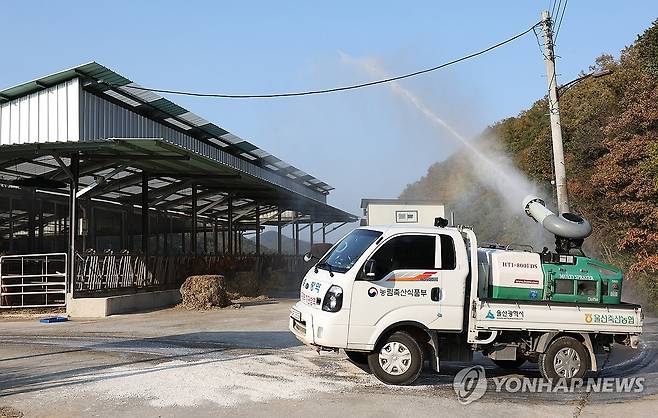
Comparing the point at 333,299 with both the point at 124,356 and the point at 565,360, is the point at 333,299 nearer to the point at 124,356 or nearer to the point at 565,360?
the point at 565,360

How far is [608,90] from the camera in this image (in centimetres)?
3125

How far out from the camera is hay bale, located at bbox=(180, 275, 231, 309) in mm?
19422

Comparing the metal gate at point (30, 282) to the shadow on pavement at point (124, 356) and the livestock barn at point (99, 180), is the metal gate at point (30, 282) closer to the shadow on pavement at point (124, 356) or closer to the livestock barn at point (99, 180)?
the livestock barn at point (99, 180)

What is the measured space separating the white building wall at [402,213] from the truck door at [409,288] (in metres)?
16.1

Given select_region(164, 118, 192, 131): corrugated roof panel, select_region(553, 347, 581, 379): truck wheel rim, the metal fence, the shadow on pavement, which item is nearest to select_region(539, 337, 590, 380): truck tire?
select_region(553, 347, 581, 379): truck wheel rim

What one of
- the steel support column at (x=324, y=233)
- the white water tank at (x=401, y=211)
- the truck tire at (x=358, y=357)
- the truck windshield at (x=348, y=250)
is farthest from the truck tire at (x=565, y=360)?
the steel support column at (x=324, y=233)

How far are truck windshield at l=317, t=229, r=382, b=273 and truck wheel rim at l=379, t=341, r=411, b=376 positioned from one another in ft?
3.85

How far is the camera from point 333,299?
29.0 ft

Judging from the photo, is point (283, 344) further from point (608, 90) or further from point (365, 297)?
point (608, 90)

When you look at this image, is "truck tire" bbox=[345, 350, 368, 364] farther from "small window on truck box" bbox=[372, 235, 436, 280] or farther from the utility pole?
the utility pole

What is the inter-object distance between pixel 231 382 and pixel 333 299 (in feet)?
5.80

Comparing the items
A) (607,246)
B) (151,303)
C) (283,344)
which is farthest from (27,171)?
(607,246)

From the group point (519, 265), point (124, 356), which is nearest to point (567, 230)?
point (519, 265)

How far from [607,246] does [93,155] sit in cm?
1760
